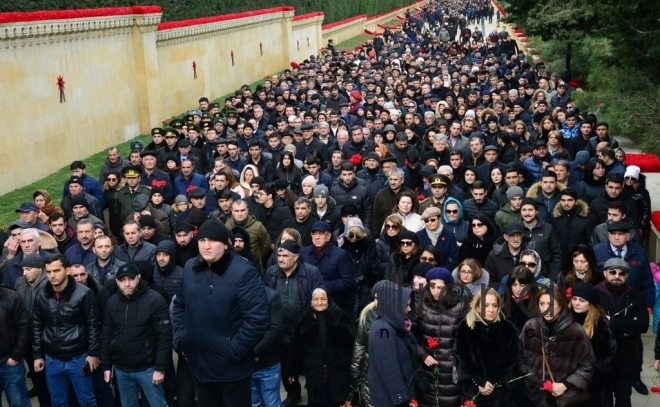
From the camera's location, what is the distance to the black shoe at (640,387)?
8.59 metres

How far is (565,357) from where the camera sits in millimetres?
6805

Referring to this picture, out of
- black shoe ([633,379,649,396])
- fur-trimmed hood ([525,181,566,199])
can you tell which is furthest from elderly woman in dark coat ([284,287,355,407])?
fur-trimmed hood ([525,181,566,199])

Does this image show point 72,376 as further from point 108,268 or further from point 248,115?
point 248,115

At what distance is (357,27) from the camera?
6425cm

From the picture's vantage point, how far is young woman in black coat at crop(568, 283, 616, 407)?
6961 millimetres

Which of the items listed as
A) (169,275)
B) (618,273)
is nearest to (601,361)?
(618,273)

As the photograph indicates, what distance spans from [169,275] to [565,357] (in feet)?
12.8

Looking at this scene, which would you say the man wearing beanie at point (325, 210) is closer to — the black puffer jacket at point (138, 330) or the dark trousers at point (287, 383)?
the dark trousers at point (287, 383)

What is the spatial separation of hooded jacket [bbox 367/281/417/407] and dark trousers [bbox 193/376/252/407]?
1.00 metres

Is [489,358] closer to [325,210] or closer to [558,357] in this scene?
[558,357]

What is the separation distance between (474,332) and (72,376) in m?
3.57

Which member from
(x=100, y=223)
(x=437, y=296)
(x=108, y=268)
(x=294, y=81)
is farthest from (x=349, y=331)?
(x=294, y=81)

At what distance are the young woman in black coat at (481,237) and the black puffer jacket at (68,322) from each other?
4.09m

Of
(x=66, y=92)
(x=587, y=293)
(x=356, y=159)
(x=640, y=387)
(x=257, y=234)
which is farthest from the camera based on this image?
(x=66, y=92)
